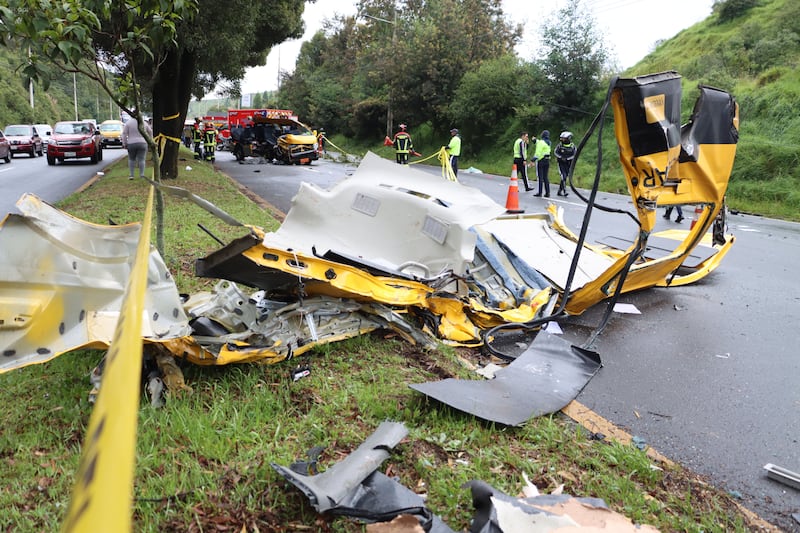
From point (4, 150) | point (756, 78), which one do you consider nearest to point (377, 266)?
point (756, 78)

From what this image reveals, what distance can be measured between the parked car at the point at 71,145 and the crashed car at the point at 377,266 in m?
22.1

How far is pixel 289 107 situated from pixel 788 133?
150 ft

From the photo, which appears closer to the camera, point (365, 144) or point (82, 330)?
point (82, 330)

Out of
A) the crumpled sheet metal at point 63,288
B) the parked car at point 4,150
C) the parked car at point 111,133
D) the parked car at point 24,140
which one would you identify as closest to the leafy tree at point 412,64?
the parked car at point 111,133

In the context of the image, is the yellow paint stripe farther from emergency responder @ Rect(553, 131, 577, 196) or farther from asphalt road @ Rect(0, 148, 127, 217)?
emergency responder @ Rect(553, 131, 577, 196)

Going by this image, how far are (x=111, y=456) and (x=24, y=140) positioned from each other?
3365 centimetres

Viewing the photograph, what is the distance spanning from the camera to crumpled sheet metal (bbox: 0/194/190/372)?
2742 mm

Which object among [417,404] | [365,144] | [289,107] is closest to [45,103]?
[289,107]

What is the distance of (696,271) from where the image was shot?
649cm

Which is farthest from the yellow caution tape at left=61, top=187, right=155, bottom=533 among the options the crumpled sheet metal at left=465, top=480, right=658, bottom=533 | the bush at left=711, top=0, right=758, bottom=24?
the bush at left=711, top=0, right=758, bottom=24

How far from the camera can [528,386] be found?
3600mm

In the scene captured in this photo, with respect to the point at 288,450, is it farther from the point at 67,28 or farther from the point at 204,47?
the point at 204,47

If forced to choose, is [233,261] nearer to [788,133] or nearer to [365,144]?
[788,133]

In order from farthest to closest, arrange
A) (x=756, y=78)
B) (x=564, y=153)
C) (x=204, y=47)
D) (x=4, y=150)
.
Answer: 1. (x=4, y=150)
2. (x=756, y=78)
3. (x=564, y=153)
4. (x=204, y=47)
